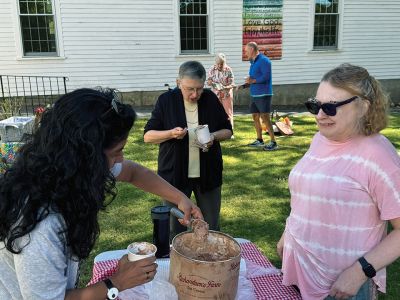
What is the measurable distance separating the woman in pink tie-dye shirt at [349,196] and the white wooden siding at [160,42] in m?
10.3

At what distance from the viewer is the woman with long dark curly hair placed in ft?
4.01

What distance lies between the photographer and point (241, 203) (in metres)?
5.22

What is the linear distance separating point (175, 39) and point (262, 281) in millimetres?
10478

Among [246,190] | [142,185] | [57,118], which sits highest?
[57,118]

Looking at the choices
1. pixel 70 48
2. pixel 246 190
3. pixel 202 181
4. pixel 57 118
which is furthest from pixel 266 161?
pixel 70 48

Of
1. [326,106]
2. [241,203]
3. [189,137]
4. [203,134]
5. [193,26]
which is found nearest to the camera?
[326,106]

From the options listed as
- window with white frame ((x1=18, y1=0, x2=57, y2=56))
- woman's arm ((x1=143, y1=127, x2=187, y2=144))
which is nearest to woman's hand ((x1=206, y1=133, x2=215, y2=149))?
woman's arm ((x1=143, y1=127, x2=187, y2=144))

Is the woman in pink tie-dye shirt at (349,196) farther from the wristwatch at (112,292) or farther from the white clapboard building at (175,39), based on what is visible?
the white clapboard building at (175,39)

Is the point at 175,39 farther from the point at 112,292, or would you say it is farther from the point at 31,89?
the point at 112,292

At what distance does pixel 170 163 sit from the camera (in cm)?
321

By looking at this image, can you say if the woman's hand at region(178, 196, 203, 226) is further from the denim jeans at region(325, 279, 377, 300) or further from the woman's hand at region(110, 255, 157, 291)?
the denim jeans at region(325, 279, 377, 300)

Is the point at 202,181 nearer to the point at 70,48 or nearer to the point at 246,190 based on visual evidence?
the point at 246,190

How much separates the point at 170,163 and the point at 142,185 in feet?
3.24

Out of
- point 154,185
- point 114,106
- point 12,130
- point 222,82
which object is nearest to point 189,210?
point 154,185
